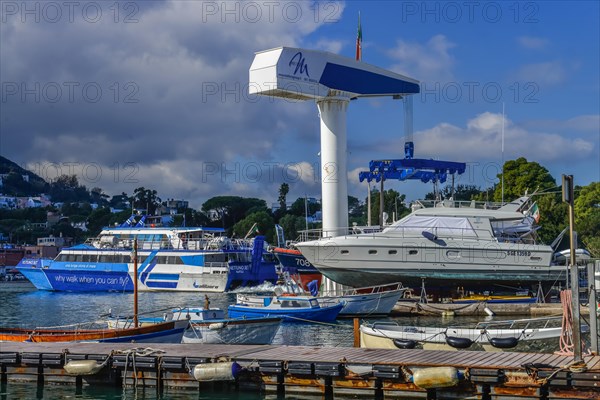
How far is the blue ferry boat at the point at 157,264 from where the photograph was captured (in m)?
72.9

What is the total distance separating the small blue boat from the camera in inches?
1457

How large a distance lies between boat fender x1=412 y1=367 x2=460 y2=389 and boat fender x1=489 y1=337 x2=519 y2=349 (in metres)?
6.58

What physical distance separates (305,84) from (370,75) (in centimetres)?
531

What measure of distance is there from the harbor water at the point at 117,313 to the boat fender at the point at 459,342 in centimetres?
266

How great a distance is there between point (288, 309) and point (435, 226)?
46.1 feet

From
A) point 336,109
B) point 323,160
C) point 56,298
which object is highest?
point 336,109

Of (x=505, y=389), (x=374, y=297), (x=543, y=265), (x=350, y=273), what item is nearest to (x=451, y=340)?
(x=505, y=389)

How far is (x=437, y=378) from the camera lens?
1762 cm

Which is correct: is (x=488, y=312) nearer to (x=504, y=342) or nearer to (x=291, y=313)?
(x=291, y=313)

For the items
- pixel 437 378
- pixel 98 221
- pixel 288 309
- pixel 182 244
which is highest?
pixel 98 221

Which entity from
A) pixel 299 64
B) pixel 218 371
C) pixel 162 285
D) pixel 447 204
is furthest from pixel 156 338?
pixel 162 285

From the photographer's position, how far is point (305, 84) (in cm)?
4603

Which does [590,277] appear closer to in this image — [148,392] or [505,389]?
[505,389]

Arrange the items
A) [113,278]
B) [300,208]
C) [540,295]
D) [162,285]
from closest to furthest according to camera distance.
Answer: [540,295] → [162,285] → [113,278] → [300,208]
